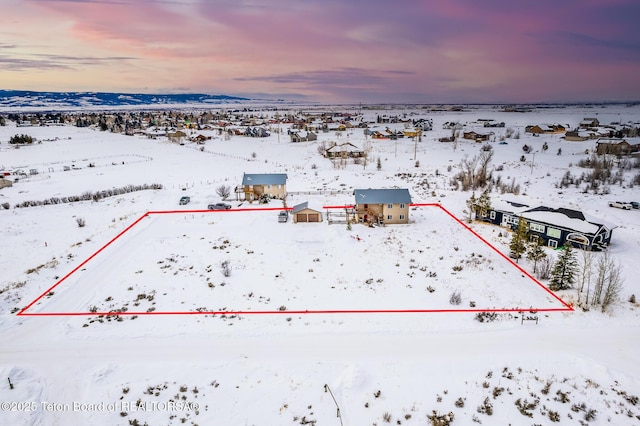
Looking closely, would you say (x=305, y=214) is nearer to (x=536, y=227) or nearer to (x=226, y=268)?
(x=226, y=268)

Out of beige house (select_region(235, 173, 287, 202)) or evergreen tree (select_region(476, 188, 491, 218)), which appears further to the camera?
beige house (select_region(235, 173, 287, 202))

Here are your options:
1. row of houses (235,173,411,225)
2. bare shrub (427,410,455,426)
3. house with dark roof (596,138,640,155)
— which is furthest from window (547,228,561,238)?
house with dark roof (596,138,640,155)

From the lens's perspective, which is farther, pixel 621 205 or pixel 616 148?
pixel 616 148

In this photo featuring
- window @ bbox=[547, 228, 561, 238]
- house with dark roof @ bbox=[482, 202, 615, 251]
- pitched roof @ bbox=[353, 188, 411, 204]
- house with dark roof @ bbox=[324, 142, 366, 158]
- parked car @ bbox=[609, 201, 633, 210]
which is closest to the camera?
house with dark roof @ bbox=[482, 202, 615, 251]

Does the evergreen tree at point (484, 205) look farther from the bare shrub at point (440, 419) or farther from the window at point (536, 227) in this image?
the bare shrub at point (440, 419)

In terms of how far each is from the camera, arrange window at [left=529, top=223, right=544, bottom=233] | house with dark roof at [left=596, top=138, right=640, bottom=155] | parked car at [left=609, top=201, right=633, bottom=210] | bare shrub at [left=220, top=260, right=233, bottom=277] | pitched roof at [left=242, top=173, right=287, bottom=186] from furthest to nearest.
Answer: house with dark roof at [left=596, top=138, right=640, bottom=155]
pitched roof at [left=242, top=173, right=287, bottom=186]
parked car at [left=609, top=201, right=633, bottom=210]
window at [left=529, top=223, right=544, bottom=233]
bare shrub at [left=220, top=260, right=233, bottom=277]

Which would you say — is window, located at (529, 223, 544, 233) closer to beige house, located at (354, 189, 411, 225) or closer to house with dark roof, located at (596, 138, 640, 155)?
beige house, located at (354, 189, 411, 225)

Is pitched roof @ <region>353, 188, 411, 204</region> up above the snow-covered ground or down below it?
above

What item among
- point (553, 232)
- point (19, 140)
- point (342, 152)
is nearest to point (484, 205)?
point (553, 232)

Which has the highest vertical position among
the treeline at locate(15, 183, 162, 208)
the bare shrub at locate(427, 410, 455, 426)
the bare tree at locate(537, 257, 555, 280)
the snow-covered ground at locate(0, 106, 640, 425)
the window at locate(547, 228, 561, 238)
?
the window at locate(547, 228, 561, 238)
